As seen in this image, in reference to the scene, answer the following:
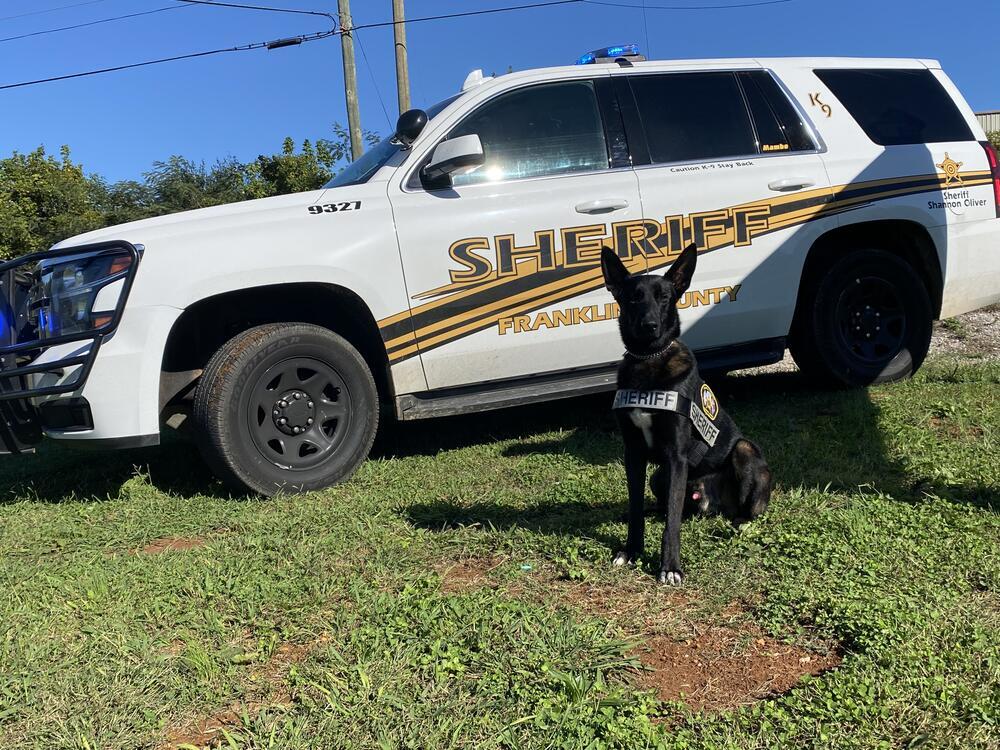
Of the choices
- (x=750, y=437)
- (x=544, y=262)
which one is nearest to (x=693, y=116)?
(x=544, y=262)

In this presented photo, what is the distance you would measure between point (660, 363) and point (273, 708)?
5.87ft

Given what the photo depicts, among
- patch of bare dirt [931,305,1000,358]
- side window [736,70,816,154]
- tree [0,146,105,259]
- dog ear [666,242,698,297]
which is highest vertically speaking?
tree [0,146,105,259]

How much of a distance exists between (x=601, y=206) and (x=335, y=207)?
1454 mm

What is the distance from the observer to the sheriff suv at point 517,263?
3.94 meters

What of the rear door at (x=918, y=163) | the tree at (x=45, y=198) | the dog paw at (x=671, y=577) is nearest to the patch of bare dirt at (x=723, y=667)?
the dog paw at (x=671, y=577)

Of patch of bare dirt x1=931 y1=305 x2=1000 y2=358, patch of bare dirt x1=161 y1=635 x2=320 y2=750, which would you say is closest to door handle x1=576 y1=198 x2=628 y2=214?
patch of bare dirt x1=161 y1=635 x2=320 y2=750

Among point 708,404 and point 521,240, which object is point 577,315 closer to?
point 521,240

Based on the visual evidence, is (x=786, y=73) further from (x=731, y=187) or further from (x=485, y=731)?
(x=485, y=731)

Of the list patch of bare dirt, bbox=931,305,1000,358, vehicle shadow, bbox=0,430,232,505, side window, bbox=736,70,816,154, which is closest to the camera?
vehicle shadow, bbox=0,430,232,505

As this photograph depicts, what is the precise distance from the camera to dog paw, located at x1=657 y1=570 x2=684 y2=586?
287cm

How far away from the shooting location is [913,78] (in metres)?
5.53

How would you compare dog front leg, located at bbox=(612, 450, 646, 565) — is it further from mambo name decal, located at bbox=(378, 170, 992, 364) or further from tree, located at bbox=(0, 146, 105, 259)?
tree, located at bbox=(0, 146, 105, 259)

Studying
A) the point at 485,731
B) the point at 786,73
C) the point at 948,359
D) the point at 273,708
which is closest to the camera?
the point at 485,731

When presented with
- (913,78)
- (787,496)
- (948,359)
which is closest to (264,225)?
(787,496)
